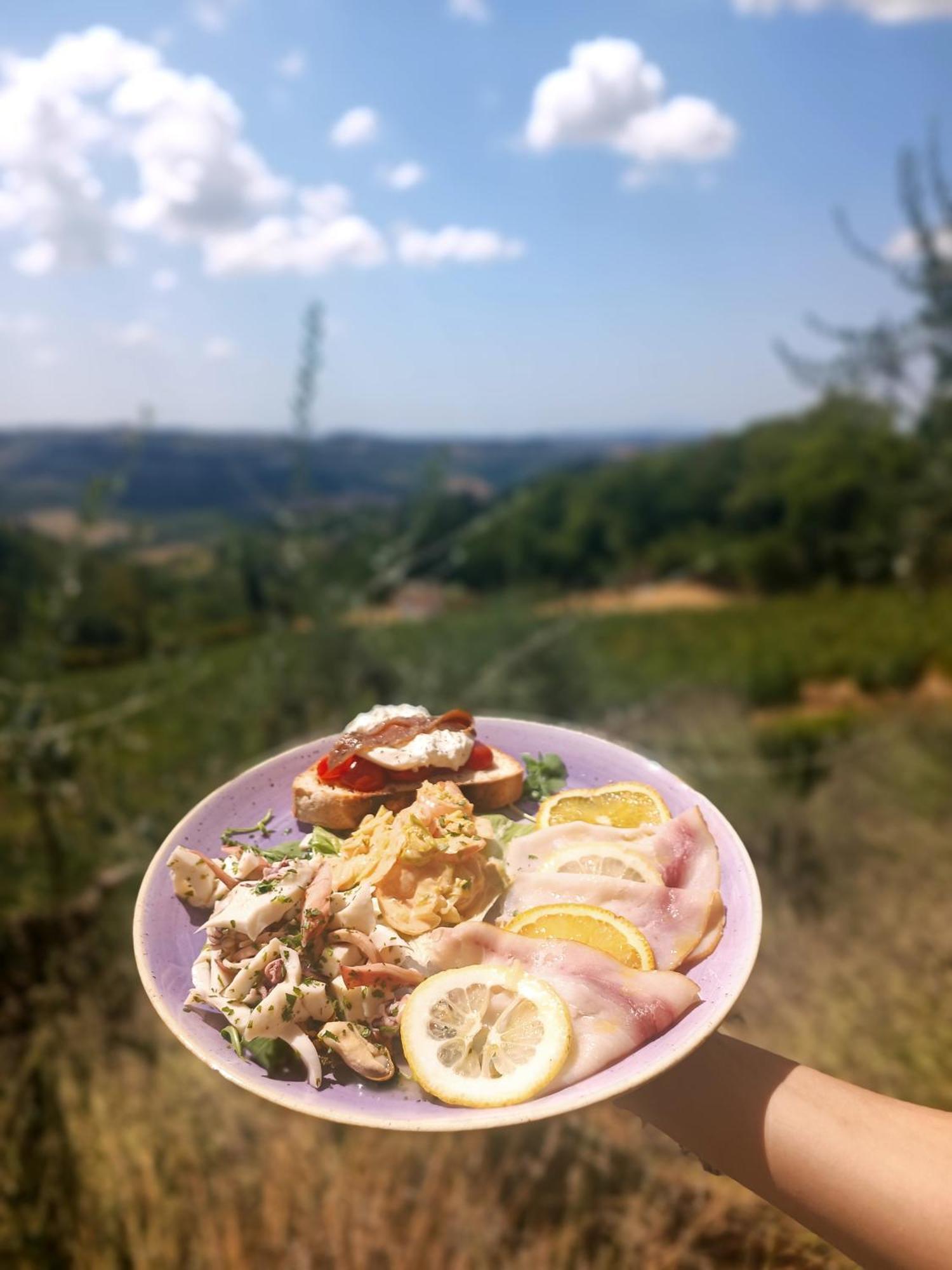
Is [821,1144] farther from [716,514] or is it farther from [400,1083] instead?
[716,514]

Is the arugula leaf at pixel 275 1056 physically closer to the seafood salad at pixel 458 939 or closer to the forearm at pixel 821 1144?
the seafood salad at pixel 458 939

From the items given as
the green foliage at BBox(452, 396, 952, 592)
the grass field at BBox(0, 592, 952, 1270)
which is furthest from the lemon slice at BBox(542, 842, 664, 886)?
the green foliage at BBox(452, 396, 952, 592)

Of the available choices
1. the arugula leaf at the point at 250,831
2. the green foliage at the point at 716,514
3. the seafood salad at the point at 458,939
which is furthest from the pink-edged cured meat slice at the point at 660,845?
the green foliage at the point at 716,514

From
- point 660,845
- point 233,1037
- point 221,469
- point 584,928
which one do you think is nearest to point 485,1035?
point 584,928

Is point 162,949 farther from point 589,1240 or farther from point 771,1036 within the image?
point 771,1036

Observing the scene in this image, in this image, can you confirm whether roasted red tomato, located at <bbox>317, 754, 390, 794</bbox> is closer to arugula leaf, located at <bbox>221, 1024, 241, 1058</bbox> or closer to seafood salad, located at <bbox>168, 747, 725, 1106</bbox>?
seafood salad, located at <bbox>168, 747, 725, 1106</bbox>

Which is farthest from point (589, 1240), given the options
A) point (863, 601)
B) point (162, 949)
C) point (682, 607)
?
point (682, 607)

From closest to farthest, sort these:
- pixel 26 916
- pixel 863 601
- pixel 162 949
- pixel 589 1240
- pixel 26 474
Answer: pixel 162 949, pixel 589 1240, pixel 26 916, pixel 26 474, pixel 863 601
